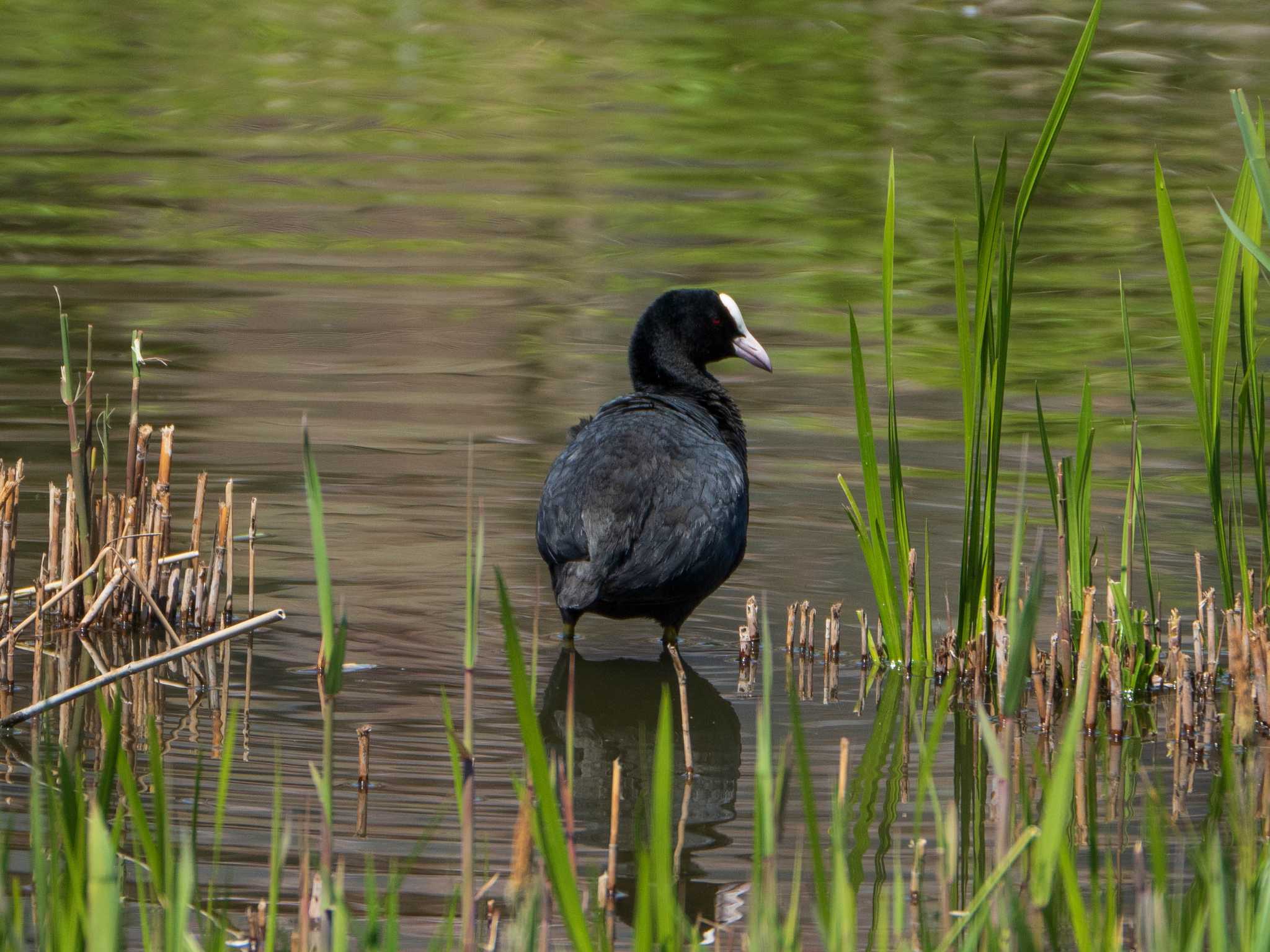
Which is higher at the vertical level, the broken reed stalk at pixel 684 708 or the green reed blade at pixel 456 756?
the green reed blade at pixel 456 756

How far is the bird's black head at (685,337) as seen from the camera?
7316 millimetres

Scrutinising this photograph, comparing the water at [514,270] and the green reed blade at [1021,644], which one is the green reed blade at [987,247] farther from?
the green reed blade at [1021,644]

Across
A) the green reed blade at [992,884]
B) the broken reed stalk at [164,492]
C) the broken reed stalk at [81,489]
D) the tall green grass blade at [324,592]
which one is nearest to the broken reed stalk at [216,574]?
the broken reed stalk at [164,492]

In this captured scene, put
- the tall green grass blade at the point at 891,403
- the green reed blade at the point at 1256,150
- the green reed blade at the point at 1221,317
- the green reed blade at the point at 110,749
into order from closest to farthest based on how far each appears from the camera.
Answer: the green reed blade at the point at 110,749 < the green reed blade at the point at 1256,150 < the green reed blade at the point at 1221,317 < the tall green grass blade at the point at 891,403

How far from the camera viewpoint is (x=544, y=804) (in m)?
2.63

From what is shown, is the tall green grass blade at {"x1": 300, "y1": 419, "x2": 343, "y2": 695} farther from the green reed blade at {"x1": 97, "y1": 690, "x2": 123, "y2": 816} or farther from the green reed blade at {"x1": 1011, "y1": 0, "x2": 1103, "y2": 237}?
the green reed blade at {"x1": 1011, "y1": 0, "x2": 1103, "y2": 237}

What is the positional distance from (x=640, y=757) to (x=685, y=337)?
249cm

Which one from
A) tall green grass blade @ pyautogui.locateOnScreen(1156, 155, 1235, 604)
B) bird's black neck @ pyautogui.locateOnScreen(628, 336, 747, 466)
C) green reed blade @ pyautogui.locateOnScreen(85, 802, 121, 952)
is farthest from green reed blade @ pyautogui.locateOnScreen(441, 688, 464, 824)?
bird's black neck @ pyautogui.locateOnScreen(628, 336, 747, 466)

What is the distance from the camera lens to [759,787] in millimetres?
2666

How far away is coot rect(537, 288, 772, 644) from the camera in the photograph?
5.70 meters

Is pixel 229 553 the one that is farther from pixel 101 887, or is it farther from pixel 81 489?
pixel 101 887

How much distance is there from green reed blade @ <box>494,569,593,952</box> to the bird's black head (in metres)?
4.67

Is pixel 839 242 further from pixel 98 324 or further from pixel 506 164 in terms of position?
pixel 98 324

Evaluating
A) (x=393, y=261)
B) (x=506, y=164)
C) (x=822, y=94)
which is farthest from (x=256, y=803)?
(x=822, y=94)
